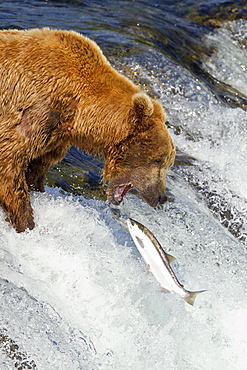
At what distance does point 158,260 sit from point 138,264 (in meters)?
1.04

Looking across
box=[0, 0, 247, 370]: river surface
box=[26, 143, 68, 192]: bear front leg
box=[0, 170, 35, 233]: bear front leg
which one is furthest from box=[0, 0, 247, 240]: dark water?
box=[0, 170, 35, 233]: bear front leg

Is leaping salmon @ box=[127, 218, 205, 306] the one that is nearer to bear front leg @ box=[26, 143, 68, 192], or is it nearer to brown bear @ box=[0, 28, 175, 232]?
brown bear @ box=[0, 28, 175, 232]

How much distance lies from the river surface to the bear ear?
1441 millimetres

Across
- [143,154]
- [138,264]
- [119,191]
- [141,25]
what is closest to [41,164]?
[119,191]

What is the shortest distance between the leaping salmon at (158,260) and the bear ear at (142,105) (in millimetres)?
1017

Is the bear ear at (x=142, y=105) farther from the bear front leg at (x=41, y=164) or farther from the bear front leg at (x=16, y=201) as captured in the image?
the bear front leg at (x=16, y=201)

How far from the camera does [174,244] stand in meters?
6.36

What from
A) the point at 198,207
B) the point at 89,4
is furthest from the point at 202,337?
the point at 89,4

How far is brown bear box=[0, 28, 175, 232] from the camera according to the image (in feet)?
16.7

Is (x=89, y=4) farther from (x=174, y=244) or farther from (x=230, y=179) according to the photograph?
(x=174, y=244)

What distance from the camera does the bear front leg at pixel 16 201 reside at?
5176mm

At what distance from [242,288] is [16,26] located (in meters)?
6.53

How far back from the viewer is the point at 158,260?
4898 millimetres

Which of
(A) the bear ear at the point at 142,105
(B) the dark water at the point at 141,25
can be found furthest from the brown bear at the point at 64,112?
(B) the dark water at the point at 141,25
